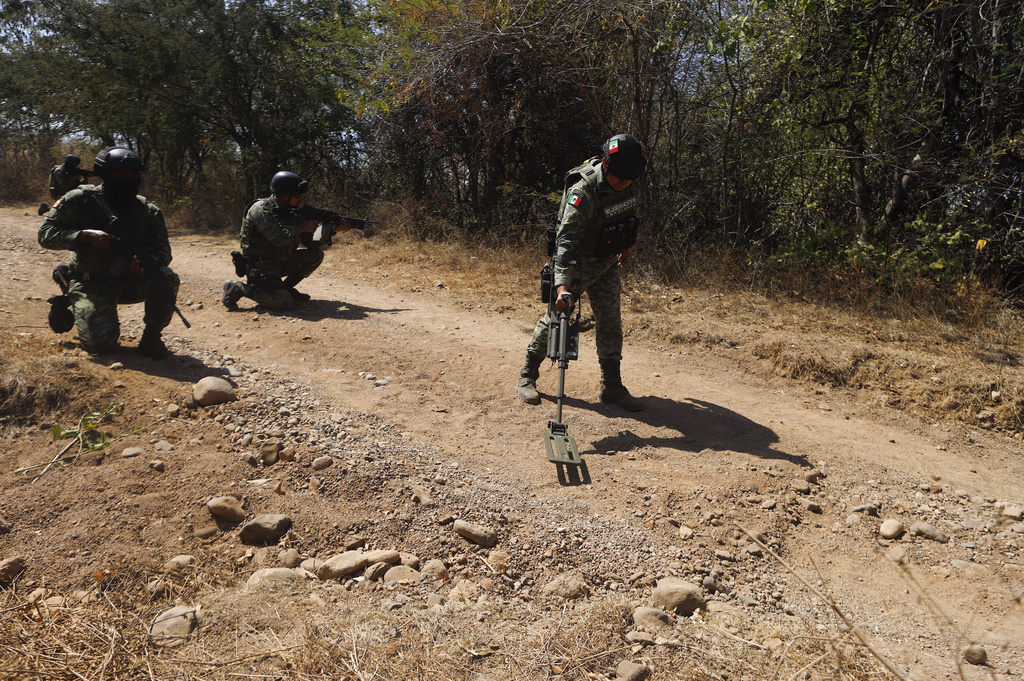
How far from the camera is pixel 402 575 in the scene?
108 inches

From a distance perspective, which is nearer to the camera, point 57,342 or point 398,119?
point 57,342

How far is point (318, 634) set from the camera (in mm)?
2291

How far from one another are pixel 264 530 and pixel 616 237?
2.75 metres

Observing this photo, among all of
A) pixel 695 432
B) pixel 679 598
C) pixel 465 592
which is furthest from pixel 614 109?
pixel 465 592

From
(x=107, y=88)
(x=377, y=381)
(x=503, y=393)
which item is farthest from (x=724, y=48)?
(x=107, y=88)

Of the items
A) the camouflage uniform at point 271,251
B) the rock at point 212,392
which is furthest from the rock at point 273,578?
the camouflage uniform at point 271,251

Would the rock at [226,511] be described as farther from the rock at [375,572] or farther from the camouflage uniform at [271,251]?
the camouflage uniform at [271,251]

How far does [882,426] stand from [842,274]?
2.74 m

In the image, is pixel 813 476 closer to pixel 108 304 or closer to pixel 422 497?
pixel 422 497

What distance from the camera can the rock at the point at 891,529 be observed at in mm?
3170

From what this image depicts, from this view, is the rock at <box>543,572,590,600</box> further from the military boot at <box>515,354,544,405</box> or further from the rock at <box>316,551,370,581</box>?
the military boot at <box>515,354,544,405</box>

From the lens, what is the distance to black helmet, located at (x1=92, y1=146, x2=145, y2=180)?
4734 millimetres

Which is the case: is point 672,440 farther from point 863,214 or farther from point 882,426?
point 863,214

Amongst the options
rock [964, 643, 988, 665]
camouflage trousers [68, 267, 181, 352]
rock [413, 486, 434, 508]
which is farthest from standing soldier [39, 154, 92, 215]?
rock [964, 643, 988, 665]
